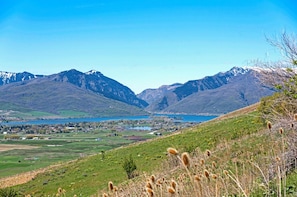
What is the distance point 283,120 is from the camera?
10.2m

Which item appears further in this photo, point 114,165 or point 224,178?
Result: point 114,165

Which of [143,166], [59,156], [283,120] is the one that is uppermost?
[283,120]

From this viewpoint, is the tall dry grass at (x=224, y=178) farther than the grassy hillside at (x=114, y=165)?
No

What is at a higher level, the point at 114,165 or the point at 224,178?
the point at 224,178

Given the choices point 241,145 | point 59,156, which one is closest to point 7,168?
point 59,156

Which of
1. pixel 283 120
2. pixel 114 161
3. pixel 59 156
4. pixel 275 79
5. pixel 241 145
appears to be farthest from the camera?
pixel 59 156

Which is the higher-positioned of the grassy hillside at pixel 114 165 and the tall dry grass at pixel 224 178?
the tall dry grass at pixel 224 178

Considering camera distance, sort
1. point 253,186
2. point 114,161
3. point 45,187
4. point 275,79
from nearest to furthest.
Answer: point 253,186, point 275,79, point 45,187, point 114,161

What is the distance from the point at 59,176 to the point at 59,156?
61.5 meters

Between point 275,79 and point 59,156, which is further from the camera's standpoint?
point 59,156

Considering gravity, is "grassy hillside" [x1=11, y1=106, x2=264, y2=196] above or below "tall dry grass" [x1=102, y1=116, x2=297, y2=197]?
below

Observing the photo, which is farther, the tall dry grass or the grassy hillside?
the grassy hillside

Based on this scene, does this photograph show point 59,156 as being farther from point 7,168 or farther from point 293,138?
point 293,138

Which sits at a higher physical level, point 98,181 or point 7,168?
point 98,181
